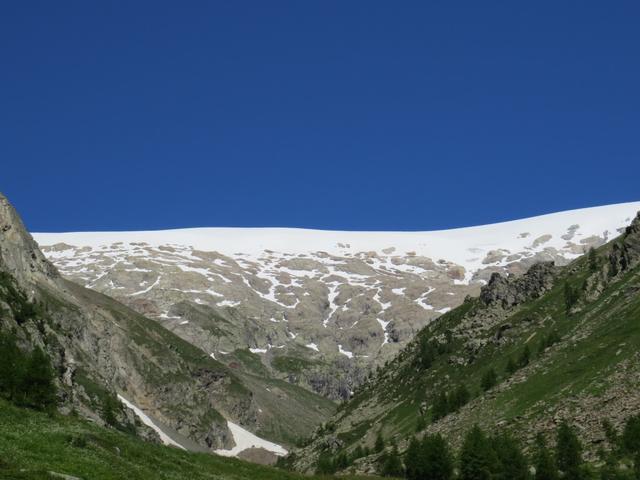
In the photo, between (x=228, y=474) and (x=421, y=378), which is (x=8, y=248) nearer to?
(x=421, y=378)

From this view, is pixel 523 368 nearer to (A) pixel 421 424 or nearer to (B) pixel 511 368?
(B) pixel 511 368

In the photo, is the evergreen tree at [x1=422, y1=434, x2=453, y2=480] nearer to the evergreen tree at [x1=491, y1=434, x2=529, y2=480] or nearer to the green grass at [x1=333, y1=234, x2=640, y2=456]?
the evergreen tree at [x1=491, y1=434, x2=529, y2=480]

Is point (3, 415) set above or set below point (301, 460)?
above

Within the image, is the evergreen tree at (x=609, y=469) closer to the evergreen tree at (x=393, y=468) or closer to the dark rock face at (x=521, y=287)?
the evergreen tree at (x=393, y=468)

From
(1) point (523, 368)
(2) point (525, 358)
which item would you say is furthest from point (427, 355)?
(1) point (523, 368)

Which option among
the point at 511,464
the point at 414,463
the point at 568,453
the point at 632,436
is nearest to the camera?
the point at 632,436

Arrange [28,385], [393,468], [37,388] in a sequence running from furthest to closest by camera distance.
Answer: [393,468] → [28,385] → [37,388]

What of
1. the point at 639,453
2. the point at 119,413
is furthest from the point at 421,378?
the point at 639,453

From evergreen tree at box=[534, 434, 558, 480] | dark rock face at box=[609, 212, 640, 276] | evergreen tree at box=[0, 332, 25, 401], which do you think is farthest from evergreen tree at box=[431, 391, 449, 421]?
evergreen tree at box=[0, 332, 25, 401]

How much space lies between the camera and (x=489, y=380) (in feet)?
418

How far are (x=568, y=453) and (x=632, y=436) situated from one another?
6.35 meters

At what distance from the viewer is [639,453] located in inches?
2881

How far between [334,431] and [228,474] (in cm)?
11716

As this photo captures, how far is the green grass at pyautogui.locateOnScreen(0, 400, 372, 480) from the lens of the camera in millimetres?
39969
